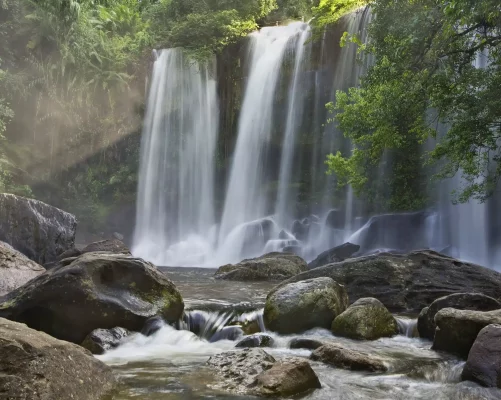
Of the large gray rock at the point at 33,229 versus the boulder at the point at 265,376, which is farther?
the large gray rock at the point at 33,229

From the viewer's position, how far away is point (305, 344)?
685 cm

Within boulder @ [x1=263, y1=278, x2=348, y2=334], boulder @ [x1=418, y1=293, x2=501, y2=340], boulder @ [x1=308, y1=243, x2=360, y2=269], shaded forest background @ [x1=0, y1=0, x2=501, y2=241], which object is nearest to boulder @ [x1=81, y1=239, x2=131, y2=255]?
boulder @ [x1=308, y1=243, x2=360, y2=269]

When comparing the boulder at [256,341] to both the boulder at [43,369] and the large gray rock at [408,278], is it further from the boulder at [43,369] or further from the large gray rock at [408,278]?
the boulder at [43,369]

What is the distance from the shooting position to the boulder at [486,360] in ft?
16.6

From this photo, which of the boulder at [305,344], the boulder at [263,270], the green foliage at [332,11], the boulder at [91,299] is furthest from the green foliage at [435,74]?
the green foliage at [332,11]

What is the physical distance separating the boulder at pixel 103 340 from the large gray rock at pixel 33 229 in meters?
8.47

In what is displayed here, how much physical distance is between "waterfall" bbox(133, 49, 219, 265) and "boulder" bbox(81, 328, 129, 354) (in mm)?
20939

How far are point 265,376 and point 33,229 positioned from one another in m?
11.8

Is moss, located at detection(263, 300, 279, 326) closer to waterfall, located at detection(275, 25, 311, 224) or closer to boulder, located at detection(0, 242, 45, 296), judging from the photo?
boulder, located at detection(0, 242, 45, 296)

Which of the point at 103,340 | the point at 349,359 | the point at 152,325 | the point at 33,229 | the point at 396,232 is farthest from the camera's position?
the point at 396,232

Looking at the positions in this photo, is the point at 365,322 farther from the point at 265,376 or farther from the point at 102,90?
the point at 102,90

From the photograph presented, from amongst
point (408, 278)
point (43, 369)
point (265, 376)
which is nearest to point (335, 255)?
point (408, 278)

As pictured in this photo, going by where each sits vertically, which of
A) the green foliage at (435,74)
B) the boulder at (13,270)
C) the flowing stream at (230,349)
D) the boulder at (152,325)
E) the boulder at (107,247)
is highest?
the green foliage at (435,74)

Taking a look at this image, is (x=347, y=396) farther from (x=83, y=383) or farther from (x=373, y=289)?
(x=373, y=289)
